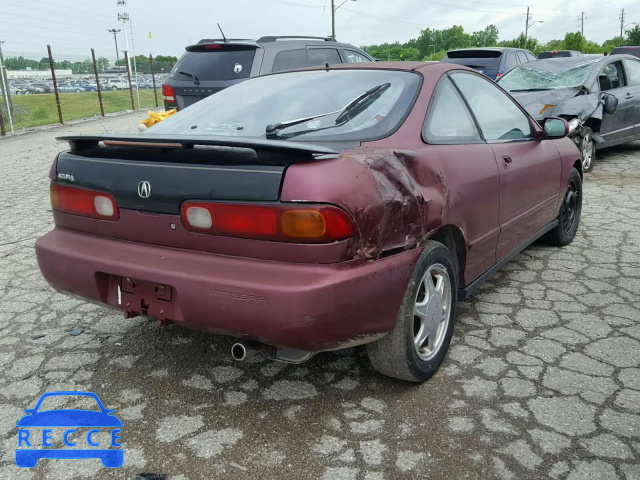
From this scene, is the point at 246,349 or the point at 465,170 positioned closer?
the point at 246,349

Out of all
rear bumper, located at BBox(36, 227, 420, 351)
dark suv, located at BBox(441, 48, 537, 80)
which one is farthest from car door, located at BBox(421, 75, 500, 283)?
dark suv, located at BBox(441, 48, 537, 80)

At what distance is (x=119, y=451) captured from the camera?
7.54 feet

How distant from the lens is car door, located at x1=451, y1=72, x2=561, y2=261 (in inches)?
131

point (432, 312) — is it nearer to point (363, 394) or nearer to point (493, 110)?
point (363, 394)

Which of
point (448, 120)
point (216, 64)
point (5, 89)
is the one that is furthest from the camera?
point (5, 89)

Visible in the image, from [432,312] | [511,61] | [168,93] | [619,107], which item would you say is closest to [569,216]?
[432,312]

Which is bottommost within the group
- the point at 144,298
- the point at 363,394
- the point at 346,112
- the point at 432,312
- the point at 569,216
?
the point at 363,394

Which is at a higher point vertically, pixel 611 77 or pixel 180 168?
pixel 611 77

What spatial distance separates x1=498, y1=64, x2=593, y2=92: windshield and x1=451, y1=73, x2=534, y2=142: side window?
455 centimetres

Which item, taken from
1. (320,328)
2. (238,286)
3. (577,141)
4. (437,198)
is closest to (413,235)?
(437,198)

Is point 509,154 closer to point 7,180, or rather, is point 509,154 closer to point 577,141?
point 577,141

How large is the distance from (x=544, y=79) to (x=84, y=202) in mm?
7283

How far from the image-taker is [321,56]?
826cm

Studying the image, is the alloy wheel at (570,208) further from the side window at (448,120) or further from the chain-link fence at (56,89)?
the chain-link fence at (56,89)
